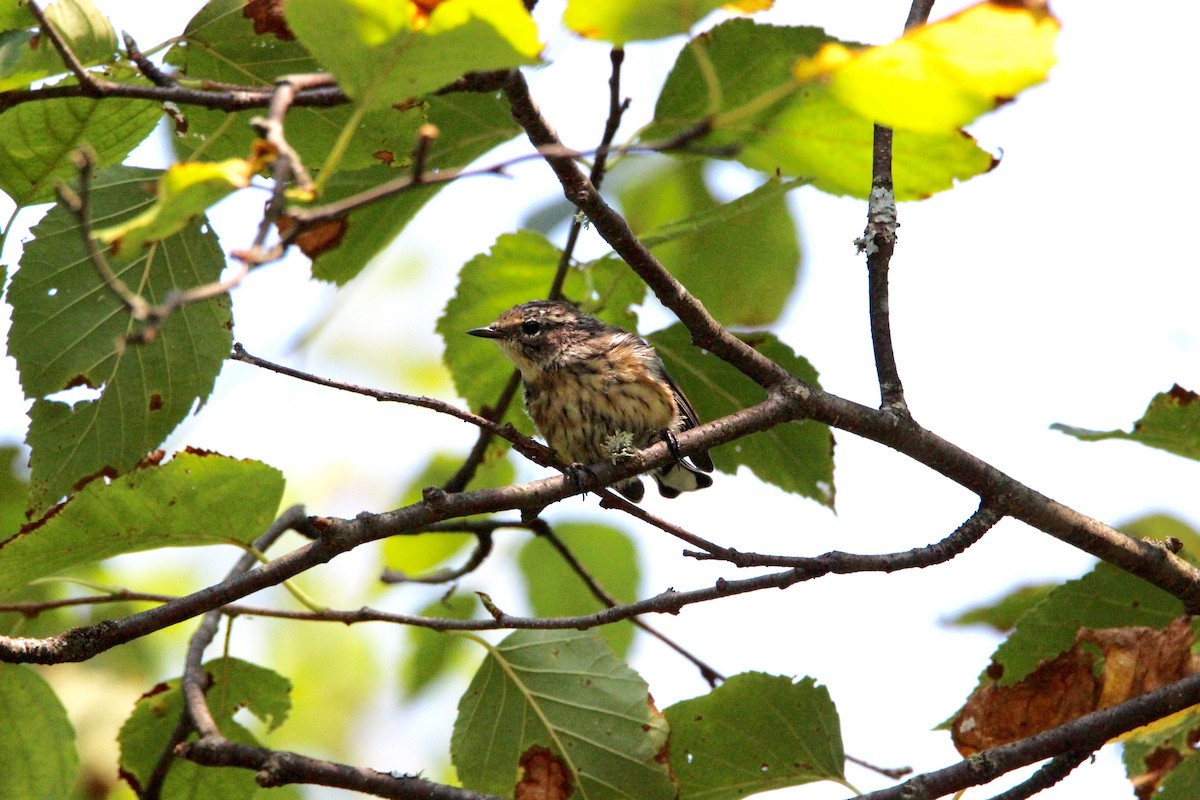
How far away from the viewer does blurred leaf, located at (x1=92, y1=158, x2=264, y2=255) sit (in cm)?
151

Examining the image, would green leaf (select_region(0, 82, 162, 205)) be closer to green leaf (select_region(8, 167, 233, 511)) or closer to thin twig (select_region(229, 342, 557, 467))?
green leaf (select_region(8, 167, 233, 511))

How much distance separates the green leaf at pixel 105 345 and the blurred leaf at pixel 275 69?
0.94 feet

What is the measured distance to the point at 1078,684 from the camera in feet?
9.84

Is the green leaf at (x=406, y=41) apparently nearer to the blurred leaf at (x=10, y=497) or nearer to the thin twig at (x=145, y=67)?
the thin twig at (x=145, y=67)

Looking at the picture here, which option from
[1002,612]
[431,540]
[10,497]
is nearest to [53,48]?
[10,497]

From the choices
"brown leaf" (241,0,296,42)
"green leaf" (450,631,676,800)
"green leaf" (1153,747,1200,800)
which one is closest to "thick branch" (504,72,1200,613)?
"green leaf" (1153,747,1200,800)

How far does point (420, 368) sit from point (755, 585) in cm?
628

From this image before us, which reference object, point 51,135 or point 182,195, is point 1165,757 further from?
point 51,135

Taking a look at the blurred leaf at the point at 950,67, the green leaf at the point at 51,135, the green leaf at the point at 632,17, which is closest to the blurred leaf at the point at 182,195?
the green leaf at the point at 632,17

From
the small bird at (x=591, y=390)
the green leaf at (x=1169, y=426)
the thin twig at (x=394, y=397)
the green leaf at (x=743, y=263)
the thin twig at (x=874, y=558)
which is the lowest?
the thin twig at (x=874, y=558)

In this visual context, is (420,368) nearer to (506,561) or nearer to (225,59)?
(506,561)

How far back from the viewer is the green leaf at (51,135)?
2750 millimetres

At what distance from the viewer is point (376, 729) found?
30.3 ft

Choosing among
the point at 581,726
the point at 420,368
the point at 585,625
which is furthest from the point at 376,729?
the point at 585,625
